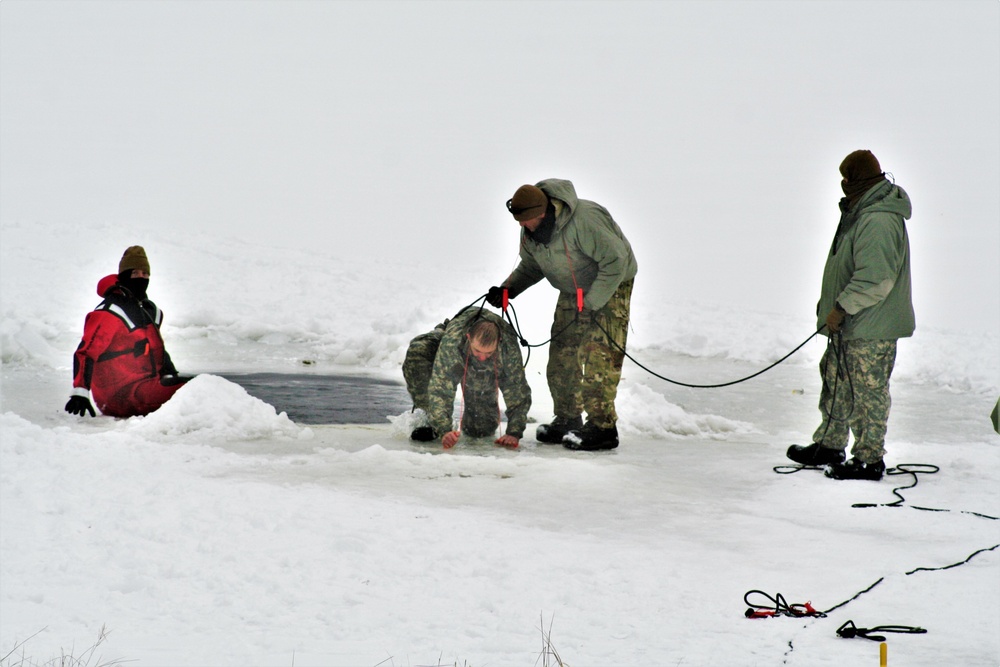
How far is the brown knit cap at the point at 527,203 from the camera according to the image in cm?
614

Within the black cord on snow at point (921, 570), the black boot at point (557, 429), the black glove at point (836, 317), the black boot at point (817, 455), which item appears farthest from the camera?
the black boot at point (557, 429)

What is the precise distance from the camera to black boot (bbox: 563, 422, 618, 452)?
652 centimetres

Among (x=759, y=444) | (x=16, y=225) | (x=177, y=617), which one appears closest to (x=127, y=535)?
A: (x=177, y=617)

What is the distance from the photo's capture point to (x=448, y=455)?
576 cm

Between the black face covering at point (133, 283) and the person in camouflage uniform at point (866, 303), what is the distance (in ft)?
15.8

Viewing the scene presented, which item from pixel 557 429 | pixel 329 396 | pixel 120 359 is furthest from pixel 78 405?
pixel 557 429

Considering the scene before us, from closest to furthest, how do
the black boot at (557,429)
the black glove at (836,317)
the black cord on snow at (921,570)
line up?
1. the black cord on snow at (921,570)
2. the black glove at (836,317)
3. the black boot at (557,429)

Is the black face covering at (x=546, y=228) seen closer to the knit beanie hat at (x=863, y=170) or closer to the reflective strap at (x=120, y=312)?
the knit beanie hat at (x=863, y=170)

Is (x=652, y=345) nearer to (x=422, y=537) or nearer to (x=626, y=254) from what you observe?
(x=626, y=254)

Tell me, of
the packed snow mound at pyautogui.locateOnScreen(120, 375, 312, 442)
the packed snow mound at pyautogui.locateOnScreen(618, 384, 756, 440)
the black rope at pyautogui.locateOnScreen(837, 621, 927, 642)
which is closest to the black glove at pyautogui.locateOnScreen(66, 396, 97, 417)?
the packed snow mound at pyautogui.locateOnScreen(120, 375, 312, 442)

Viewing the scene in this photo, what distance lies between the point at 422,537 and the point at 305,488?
3.55ft

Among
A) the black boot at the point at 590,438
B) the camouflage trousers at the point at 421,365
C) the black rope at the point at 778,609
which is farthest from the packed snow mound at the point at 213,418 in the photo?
the black rope at the point at 778,609

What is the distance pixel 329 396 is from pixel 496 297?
2922mm

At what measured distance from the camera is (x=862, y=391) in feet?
18.2
